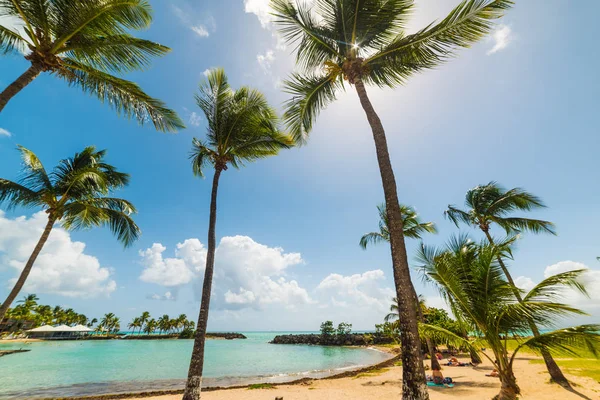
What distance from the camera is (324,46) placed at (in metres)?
7.09

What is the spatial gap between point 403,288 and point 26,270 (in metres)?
14.8

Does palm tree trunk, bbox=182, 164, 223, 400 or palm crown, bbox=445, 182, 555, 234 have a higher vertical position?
palm crown, bbox=445, 182, 555, 234

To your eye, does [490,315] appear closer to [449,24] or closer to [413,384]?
[413,384]

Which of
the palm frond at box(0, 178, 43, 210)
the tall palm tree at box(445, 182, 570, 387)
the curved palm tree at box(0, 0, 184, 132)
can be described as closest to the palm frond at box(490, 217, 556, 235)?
the tall palm tree at box(445, 182, 570, 387)

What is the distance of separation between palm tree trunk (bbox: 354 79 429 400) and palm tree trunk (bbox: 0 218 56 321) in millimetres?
14079

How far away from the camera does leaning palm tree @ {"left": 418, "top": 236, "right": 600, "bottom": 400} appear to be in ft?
18.3

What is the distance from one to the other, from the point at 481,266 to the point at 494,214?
32.6 feet

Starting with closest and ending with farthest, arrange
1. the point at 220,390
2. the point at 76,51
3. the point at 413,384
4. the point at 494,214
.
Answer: the point at 413,384 → the point at 76,51 → the point at 220,390 → the point at 494,214

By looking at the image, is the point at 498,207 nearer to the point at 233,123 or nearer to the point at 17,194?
the point at 233,123

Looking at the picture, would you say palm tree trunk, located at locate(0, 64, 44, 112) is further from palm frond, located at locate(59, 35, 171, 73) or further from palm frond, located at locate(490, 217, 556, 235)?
palm frond, located at locate(490, 217, 556, 235)

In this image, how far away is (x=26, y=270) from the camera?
Answer: 1042 centimetres

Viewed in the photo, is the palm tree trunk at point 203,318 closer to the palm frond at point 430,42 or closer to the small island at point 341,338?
the palm frond at point 430,42

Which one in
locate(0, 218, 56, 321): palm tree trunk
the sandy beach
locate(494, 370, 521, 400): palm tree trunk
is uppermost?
locate(0, 218, 56, 321): palm tree trunk

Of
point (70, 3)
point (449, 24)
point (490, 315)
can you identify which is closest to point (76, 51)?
point (70, 3)
